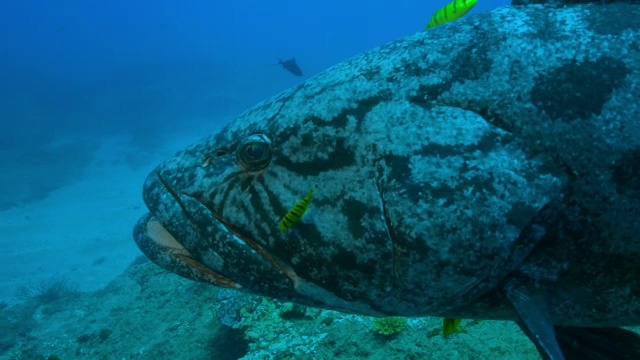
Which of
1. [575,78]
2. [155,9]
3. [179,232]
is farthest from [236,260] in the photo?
[155,9]

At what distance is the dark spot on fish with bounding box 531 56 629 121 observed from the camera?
1871mm

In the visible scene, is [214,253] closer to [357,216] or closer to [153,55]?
[357,216]

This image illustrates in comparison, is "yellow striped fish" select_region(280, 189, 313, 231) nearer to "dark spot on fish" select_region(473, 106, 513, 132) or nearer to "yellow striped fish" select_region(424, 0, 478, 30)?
"dark spot on fish" select_region(473, 106, 513, 132)

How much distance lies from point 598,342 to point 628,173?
116cm

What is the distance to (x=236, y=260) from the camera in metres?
2.14

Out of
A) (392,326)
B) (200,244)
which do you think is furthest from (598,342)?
(200,244)

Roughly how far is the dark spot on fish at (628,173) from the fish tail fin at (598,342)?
1038 millimetres

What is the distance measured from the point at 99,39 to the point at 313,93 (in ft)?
382

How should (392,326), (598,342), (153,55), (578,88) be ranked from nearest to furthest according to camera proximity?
(578,88), (598,342), (392,326), (153,55)

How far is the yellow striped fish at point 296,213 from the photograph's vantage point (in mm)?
1960

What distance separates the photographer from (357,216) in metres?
1.96

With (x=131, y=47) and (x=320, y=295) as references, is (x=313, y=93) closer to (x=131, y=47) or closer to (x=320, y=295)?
(x=320, y=295)

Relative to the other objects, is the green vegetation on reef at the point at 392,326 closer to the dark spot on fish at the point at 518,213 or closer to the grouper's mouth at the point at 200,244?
the grouper's mouth at the point at 200,244

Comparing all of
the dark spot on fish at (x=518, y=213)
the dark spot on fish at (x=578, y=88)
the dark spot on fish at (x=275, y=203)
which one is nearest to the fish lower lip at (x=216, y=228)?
the dark spot on fish at (x=275, y=203)
